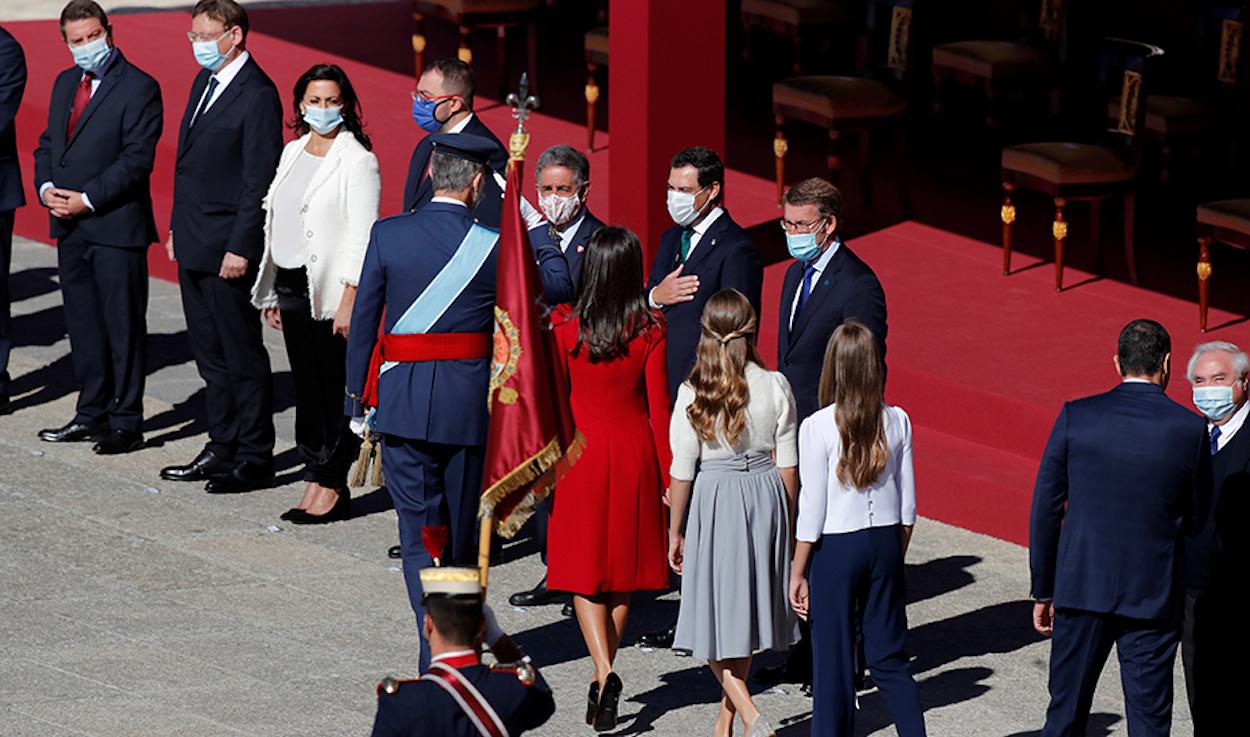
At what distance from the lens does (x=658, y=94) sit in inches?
434

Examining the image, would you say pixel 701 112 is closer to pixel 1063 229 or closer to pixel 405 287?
pixel 1063 229

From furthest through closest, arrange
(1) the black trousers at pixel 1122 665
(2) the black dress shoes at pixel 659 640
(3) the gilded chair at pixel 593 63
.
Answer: (3) the gilded chair at pixel 593 63, (2) the black dress shoes at pixel 659 640, (1) the black trousers at pixel 1122 665

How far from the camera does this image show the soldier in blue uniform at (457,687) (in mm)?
4895

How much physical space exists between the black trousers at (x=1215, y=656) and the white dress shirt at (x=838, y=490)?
2.84 ft

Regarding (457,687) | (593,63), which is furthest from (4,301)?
(457,687)

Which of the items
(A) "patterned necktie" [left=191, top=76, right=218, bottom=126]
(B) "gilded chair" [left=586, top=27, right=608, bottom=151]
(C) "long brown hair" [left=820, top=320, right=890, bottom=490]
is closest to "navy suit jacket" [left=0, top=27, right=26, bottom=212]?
(A) "patterned necktie" [left=191, top=76, right=218, bottom=126]

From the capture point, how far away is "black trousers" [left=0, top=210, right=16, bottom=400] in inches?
411

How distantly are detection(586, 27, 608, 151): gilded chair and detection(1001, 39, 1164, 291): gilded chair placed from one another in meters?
2.68

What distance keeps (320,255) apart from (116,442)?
5.59ft

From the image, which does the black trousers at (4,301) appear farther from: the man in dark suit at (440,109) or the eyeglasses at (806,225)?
the eyeglasses at (806,225)

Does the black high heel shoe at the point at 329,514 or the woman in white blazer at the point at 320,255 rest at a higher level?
the woman in white blazer at the point at 320,255

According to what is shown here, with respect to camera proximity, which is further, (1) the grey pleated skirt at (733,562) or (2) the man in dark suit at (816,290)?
(2) the man in dark suit at (816,290)

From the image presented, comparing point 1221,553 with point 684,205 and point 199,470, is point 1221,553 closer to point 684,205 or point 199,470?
point 684,205

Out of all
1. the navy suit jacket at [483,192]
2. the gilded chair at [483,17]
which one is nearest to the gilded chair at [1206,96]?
the gilded chair at [483,17]
